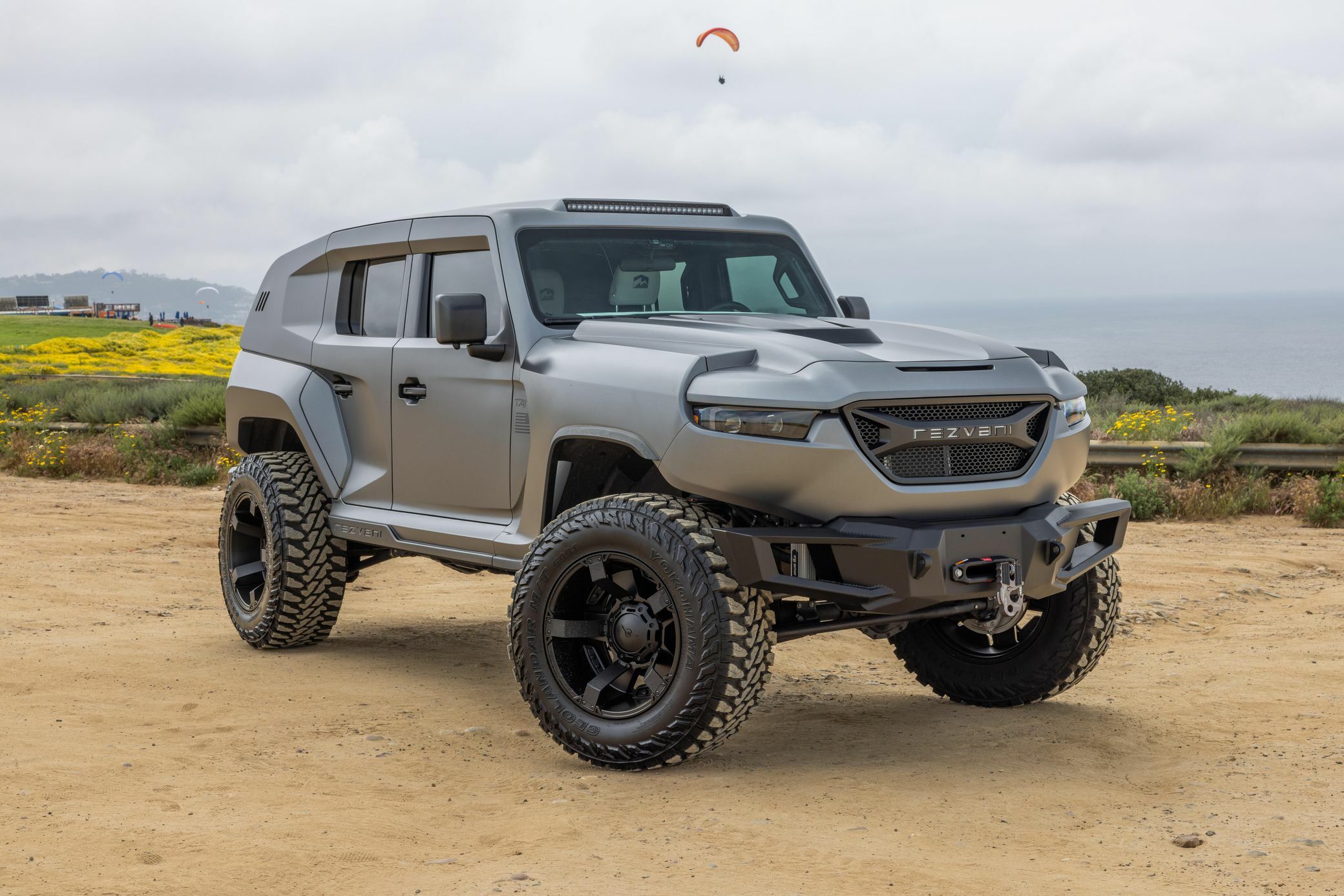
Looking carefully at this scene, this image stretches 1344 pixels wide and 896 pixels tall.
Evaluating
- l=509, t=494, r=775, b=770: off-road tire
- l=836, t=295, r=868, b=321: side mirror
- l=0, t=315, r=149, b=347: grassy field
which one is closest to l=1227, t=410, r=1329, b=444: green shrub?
l=836, t=295, r=868, b=321: side mirror

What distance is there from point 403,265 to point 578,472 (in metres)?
1.73

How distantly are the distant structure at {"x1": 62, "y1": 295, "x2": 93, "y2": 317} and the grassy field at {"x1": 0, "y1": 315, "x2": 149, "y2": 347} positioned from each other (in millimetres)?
14987

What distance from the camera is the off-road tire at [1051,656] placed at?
573 cm

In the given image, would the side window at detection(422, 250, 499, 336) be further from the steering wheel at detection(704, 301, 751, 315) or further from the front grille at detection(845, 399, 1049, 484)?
the front grille at detection(845, 399, 1049, 484)

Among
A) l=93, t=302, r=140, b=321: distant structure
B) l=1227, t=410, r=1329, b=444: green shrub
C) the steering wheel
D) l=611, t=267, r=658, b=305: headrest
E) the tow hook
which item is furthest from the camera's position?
l=93, t=302, r=140, b=321: distant structure

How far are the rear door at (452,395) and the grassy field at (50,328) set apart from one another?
38.5m

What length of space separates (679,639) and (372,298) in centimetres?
304

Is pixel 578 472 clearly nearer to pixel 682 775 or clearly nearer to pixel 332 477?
pixel 682 775

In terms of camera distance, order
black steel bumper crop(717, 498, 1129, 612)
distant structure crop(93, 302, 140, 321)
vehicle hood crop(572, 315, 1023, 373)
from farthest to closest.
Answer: distant structure crop(93, 302, 140, 321)
vehicle hood crop(572, 315, 1023, 373)
black steel bumper crop(717, 498, 1129, 612)

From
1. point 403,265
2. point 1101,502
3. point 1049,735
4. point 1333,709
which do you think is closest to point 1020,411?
point 1101,502

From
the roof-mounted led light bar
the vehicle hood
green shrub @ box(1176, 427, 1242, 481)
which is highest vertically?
the roof-mounted led light bar

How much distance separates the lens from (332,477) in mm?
6977

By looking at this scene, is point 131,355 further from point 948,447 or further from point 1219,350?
point 1219,350

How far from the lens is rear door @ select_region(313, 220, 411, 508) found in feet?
21.7
